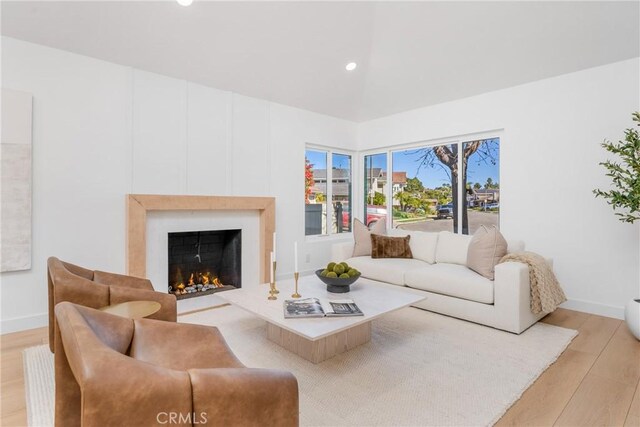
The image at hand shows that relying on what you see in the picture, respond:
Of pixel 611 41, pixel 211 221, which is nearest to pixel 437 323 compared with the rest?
pixel 211 221

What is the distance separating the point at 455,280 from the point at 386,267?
0.82 meters

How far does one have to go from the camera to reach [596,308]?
3.48 metres

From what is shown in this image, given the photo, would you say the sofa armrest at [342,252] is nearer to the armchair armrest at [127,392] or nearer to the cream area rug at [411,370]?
the cream area rug at [411,370]

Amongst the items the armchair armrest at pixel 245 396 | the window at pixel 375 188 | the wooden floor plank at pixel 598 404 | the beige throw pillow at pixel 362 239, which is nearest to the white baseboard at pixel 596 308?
the wooden floor plank at pixel 598 404

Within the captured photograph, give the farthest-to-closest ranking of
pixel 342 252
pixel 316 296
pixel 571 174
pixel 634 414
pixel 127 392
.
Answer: pixel 342 252 < pixel 571 174 < pixel 316 296 < pixel 634 414 < pixel 127 392

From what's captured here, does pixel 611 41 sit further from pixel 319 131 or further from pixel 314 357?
pixel 314 357

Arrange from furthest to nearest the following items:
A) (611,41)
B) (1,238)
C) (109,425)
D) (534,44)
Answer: (534,44)
(611,41)
(1,238)
(109,425)

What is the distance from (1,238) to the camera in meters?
2.78

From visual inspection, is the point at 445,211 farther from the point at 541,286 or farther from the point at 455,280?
the point at 541,286

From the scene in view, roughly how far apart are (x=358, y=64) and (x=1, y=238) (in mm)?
4031

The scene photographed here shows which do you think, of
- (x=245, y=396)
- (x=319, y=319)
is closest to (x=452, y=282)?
(x=319, y=319)

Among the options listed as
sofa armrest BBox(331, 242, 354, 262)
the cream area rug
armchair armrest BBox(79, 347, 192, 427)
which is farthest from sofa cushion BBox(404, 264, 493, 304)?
armchair armrest BBox(79, 347, 192, 427)

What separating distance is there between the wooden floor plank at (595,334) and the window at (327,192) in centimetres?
347

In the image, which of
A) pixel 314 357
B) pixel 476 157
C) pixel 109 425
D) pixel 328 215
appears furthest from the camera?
pixel 328 215
